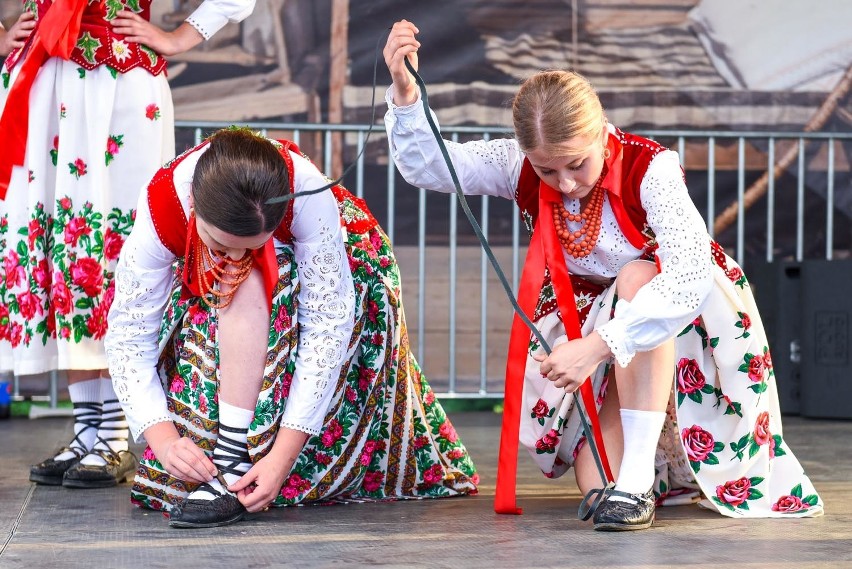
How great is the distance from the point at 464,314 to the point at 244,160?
2.54 m

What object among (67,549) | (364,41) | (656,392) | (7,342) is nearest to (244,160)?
(67,549)

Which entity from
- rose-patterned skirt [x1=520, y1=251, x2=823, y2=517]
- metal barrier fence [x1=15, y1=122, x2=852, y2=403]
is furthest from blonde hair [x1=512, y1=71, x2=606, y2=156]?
metal barrier fence [x1=15, y1=122, x2=852, y2=403]

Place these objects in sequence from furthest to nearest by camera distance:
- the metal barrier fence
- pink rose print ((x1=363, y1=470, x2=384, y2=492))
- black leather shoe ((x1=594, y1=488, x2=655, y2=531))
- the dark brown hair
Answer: the metal barrier fence, pink rose print ((x1=363, y1=470, x2=384, y2=492)), black leather shoe ((x1=594, y1=488, x2=655, y2=531)), the dark brown hair

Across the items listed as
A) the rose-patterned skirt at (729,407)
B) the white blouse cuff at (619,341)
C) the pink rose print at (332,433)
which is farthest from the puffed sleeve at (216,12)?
the white blouse cuff at (619,341)

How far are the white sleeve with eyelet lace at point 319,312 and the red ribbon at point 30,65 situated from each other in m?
0.77

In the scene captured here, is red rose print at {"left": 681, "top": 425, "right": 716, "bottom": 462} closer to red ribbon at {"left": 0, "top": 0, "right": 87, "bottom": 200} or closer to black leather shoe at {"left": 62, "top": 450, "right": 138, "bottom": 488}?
black leather shoe at {"left": 62, "top": 450, "right": 138, "bottom": 488}

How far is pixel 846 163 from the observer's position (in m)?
4.32

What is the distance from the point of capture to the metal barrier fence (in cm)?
420

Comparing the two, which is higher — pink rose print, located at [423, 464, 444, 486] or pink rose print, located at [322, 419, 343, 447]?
pink rose print, located at [322, 419, 343, 447]

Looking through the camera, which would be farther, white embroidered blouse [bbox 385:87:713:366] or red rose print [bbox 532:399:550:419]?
red rose print [bbox 532:399:550:419]

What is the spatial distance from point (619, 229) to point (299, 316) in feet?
1.81

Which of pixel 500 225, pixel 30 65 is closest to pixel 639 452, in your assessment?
pixel 30 65

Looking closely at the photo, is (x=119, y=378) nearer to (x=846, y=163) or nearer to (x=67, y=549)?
(x=67, y=549)

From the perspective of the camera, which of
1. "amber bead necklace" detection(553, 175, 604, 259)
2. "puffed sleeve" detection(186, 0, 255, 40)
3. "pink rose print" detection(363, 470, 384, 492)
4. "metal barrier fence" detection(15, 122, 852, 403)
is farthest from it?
"metal barrier fence" detection(15, 122, 852, 403)
